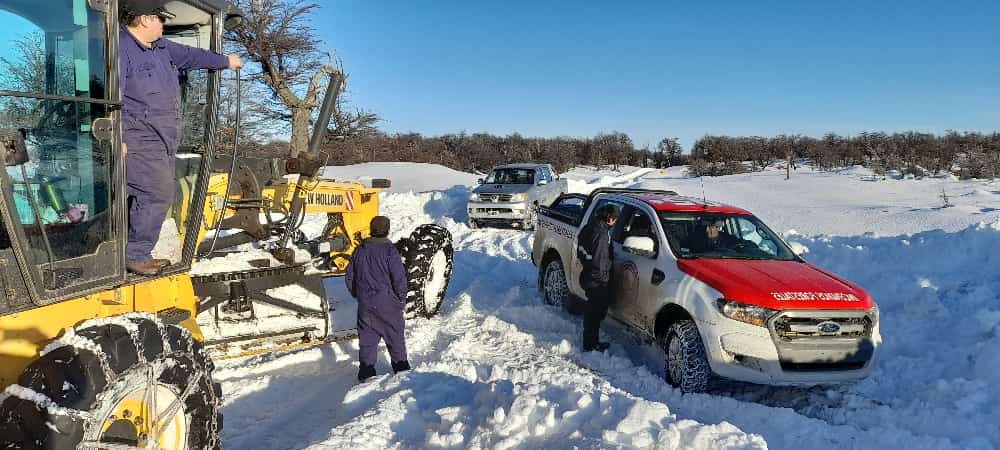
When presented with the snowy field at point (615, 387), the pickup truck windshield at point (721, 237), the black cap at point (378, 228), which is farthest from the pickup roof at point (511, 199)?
the black cap at point (378, 228)

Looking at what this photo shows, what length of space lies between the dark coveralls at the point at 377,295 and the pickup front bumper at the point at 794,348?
262cm

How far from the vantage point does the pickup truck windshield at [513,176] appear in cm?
1794

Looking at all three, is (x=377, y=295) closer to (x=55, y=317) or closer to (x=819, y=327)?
(x=55, y=317)

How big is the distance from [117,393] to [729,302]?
439 cm

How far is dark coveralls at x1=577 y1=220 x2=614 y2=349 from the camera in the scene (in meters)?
6.88

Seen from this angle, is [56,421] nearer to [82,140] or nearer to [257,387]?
[82,140]

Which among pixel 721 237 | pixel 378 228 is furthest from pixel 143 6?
pixel 721 237

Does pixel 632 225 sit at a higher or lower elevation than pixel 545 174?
lower

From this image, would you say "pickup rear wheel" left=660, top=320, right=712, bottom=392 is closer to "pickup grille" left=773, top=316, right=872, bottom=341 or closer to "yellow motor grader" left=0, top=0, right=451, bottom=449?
"pickup grille" left=773, top=316, right=872, bottom=341

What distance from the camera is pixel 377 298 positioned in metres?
5.84

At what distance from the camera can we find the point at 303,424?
4.95 m

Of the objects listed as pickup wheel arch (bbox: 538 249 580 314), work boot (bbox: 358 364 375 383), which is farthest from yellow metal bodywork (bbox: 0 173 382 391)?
pickup wheel arch (bbox: 538 249 580 314)

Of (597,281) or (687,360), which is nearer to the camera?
(687,360)

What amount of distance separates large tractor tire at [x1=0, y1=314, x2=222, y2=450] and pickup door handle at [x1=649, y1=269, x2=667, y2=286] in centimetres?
410
